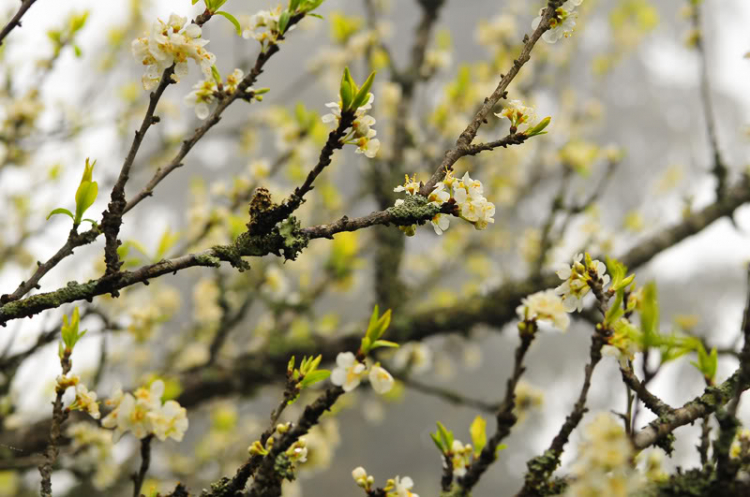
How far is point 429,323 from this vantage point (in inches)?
116

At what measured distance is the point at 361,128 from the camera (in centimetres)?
105

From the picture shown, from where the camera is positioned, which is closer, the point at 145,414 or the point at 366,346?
the point at 366,346

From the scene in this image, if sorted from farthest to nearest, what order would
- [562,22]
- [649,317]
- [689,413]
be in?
[562,22]
[689,413]
[649,317]

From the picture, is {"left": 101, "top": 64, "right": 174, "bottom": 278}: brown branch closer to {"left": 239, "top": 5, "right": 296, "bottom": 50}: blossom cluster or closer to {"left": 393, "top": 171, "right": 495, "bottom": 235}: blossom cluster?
{"left": 239, "top": 5, "right": 296, "bottom": 50}: blossom cluster

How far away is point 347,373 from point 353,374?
1 cm

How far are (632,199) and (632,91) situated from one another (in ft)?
12.7

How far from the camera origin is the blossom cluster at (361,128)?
3.39ft

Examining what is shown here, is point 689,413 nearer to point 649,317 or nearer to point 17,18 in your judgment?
point 649,317

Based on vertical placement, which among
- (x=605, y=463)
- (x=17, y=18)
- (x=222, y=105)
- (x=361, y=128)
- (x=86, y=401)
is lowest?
(x=605, y=463)

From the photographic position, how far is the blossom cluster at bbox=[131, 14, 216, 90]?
3.41ft

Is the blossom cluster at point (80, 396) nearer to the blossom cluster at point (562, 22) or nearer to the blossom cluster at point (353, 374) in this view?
the blossom cluster at point (353, 374)

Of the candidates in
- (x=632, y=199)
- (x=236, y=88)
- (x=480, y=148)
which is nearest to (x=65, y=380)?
(x=236, y=88)

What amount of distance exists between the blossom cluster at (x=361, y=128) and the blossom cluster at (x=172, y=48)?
0.91ft

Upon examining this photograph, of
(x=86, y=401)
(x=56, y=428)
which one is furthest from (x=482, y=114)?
(x=56, y=428)
